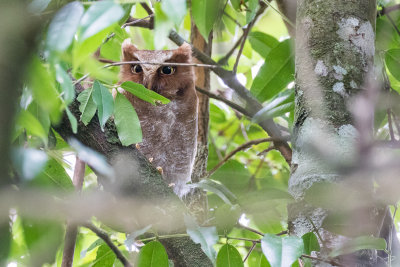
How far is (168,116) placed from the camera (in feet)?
9.09

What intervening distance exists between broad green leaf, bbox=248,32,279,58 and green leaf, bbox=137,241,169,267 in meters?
1.48

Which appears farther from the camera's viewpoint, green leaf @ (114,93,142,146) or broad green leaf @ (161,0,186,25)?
green leaf @ (114,93,142,146)

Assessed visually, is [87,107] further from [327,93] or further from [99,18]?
[327,93]

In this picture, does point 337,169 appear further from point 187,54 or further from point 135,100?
point 187,54

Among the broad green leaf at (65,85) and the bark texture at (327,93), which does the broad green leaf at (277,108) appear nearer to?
the bark texture at (327,93)

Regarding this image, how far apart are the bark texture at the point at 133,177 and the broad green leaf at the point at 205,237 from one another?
0.73 ft

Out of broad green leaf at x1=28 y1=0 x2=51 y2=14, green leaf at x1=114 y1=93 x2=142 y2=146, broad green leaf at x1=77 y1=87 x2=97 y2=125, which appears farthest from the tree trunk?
broad green leaf at x1=28 y1=0 x2=51 y2=14

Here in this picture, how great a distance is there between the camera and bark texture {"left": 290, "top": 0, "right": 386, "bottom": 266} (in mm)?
1440

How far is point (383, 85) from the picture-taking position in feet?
6.55

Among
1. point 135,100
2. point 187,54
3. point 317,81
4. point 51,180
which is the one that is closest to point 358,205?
point 317,81

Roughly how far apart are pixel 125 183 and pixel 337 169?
0.60 metres

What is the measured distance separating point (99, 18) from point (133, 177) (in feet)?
2.10

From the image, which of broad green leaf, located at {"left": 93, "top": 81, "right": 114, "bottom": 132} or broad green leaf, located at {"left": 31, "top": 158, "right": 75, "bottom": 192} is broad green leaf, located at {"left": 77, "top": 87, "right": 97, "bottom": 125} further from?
broad green leaf, located at {"left": 31, "top": 158, "right": 75, "bottom": 192}

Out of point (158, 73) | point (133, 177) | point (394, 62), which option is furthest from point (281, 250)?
point (158, 73)
